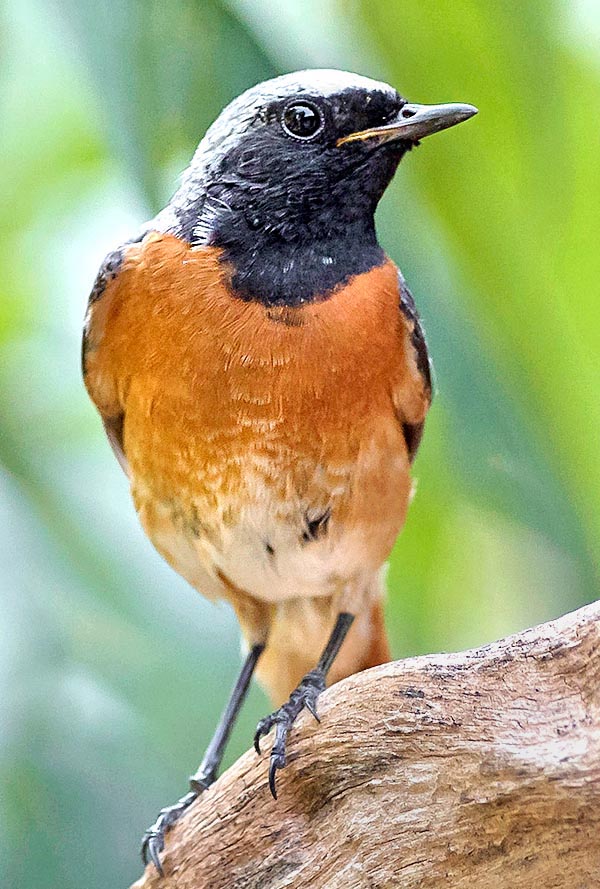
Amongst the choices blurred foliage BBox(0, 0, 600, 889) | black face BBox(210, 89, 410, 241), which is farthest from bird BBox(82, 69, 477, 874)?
blurred foliage BBox(0, 0, 600, 889)

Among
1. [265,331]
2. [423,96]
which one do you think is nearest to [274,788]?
[265,331]

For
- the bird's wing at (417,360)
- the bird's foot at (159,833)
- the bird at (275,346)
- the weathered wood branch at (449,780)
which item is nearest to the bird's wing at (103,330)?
the bird at (275,346)

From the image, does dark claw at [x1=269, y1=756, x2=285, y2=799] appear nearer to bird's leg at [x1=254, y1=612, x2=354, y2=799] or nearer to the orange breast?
bird's leg at [x1=254, y1=612, x2=354, y2=799]

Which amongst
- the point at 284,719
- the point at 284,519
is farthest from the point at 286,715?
the point at 284,519

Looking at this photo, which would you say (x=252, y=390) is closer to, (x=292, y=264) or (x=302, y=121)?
(x=292, y=264)

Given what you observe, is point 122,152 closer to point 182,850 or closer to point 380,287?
point 380,287

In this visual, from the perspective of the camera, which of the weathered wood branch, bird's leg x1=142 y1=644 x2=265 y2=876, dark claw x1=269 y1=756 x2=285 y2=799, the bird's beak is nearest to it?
the weathered wood branch

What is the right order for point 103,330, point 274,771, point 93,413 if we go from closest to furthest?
point 274,771 → point 103,330 → point 93,413
